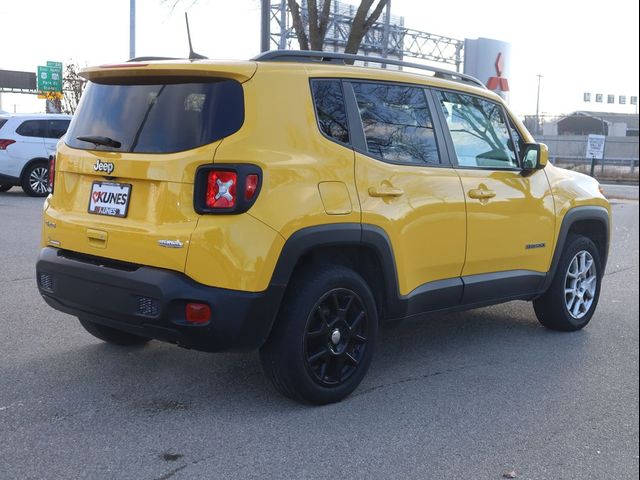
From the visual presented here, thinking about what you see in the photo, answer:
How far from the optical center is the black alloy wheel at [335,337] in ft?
14.7

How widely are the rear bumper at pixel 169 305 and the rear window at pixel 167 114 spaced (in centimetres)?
68

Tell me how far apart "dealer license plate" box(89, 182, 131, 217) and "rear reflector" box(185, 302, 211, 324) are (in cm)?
66

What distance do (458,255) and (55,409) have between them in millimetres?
2599

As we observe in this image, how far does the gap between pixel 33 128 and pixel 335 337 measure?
13.6m

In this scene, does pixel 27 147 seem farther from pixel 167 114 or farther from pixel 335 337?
pixel 335 337

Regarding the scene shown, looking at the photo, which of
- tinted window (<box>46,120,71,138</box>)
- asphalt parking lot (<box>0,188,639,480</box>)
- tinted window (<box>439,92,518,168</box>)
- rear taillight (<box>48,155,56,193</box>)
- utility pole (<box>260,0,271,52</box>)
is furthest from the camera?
tinted window (<box>46,120,71,138</box>)

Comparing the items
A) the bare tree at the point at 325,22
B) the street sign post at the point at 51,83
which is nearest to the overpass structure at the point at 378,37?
the bare tree at the point at 325,22

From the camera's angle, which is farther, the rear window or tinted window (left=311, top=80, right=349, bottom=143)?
tinted window (left=311, top=80, right=349, bottom=143)

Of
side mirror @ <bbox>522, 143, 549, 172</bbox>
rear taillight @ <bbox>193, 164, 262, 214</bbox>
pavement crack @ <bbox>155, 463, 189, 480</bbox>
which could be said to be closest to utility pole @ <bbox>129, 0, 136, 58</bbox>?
→ side mirror @ <bbox>522, 143, 549, 172</bbox>

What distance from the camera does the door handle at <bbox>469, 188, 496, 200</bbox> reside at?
5.31m

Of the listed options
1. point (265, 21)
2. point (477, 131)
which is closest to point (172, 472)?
point (477, 131)

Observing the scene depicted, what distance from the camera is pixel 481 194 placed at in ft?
17.6

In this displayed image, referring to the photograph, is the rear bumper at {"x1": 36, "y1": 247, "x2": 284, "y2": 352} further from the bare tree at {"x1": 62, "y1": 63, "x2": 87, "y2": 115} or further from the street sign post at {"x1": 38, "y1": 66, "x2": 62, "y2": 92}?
the bare tree at {"x1": 62, "y1": 63, "x2": 87, "y2": 115}

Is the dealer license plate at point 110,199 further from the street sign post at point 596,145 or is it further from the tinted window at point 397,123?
the street sign post at point 596,145
